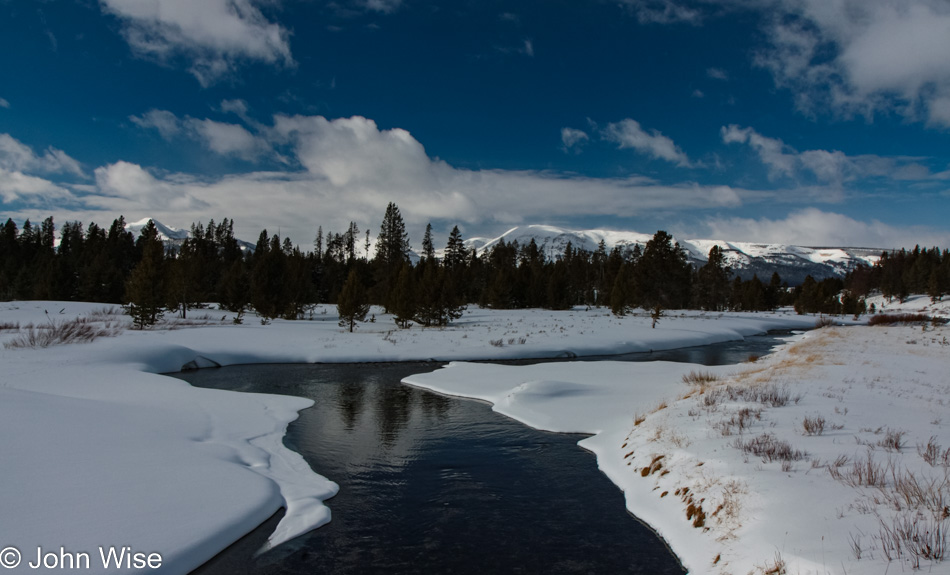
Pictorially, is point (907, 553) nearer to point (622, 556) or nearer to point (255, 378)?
point (622, 556)

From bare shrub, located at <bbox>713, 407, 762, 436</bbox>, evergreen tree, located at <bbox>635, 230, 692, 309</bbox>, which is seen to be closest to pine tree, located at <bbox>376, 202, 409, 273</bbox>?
evergreen tree, located at <bbox>635, 230, 692, 309</bbox>

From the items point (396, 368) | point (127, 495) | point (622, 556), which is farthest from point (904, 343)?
point (127, 495)

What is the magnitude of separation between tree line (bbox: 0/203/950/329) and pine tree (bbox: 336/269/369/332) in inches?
3.3

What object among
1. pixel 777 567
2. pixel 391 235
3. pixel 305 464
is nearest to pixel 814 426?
pixel 777 567

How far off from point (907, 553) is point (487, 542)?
4319mm

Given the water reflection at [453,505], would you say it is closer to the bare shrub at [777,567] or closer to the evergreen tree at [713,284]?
the bare shrub at [777,567]

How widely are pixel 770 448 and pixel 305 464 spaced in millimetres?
7828

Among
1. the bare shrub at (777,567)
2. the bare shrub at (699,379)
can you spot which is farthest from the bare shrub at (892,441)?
the bare shrub at (699,379)

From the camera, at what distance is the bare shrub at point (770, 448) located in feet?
22.9

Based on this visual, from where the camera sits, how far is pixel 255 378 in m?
19.2

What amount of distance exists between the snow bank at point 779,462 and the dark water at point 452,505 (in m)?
0.63

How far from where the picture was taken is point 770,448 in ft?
Result: 23.6

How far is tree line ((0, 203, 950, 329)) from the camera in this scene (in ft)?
135

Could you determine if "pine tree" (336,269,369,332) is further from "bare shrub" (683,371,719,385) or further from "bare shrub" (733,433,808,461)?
"bare shrub" (733,433,808,461)
